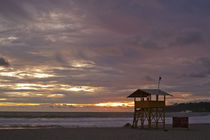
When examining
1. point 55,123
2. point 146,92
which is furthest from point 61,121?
point 146,92

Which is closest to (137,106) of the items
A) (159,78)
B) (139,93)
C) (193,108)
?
(139,93)

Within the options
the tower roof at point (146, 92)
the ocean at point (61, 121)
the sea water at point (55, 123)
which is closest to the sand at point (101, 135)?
the tower roof at point (146, 92)

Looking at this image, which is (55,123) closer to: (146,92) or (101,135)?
(146,92)

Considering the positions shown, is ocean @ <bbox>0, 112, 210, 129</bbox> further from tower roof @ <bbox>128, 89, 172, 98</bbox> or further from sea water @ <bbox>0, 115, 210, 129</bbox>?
tower roof @ <bbox>128, 89, 172, 98</bbox>

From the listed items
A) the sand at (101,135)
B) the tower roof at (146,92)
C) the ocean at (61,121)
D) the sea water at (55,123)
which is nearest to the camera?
the sand at (101,135)

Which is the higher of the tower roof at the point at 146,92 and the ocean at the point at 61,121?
the tower roof at the point at 146,92

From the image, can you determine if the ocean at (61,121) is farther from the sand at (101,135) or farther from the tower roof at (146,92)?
the sand at (101,135)

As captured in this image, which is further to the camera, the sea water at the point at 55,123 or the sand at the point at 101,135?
the sea water at the point at 55,123

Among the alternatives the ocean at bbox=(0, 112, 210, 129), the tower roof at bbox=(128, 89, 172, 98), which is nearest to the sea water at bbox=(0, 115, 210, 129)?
the ocean at bbox=(0, 112, 210, 129)

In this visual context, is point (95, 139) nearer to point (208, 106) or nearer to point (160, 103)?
point (160, 103)

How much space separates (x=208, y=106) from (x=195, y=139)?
164551mm

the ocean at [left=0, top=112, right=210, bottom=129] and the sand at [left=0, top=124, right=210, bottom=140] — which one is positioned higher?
the sand at [left=0, top=124, right=210, bottom=140]

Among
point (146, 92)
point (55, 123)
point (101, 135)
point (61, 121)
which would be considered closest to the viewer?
point (101, 135)

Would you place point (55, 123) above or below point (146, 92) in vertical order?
below
